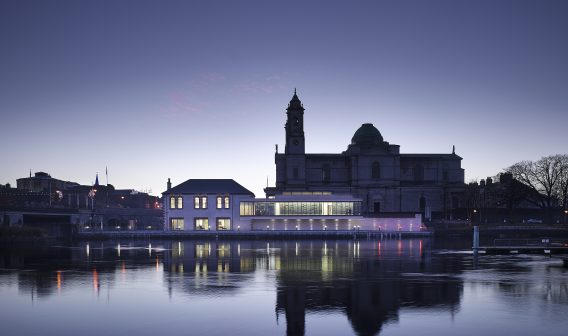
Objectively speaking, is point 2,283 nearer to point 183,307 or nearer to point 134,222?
point 183,307

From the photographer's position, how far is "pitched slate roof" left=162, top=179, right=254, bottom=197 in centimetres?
11819

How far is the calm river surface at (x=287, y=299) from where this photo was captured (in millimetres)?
24938

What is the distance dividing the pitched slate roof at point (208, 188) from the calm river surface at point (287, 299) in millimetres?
65469

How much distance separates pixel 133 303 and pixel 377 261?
28.8 metres

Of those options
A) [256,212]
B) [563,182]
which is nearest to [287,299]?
[256,212]

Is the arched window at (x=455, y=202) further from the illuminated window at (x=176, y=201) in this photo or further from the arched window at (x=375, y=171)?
the illuminated window at (x=176, y=201)

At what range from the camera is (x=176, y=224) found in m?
118

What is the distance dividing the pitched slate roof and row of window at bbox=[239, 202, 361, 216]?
11.2 feet

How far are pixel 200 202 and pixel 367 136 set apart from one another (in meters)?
52.9

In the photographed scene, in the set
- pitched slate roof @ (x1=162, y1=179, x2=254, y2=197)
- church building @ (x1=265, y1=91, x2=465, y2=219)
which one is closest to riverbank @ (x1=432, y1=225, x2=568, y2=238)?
church building @ (x1=265, y1=91, x2=465, y2=219)

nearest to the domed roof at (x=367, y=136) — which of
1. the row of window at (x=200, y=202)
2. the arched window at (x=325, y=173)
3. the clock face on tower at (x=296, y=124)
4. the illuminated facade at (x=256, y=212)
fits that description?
the arched window at (x=325, y=173)

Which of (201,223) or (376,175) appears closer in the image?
(201,223)

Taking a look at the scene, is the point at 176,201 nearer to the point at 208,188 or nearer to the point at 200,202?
the point at 200,202

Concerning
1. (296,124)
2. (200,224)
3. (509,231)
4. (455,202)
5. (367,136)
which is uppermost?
(296,124)
